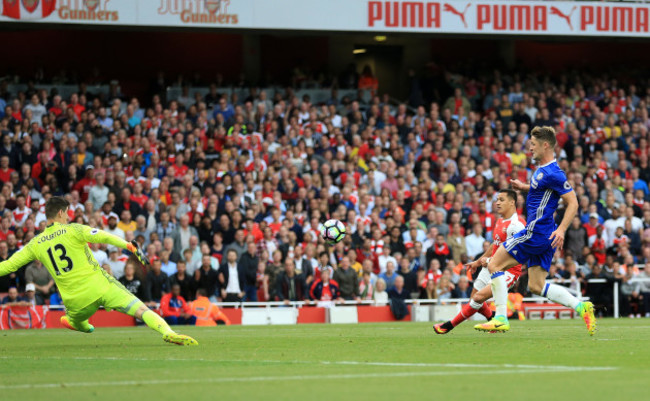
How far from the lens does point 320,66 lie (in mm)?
33469

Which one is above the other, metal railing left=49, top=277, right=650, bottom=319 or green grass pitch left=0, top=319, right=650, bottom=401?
green grass pitch left=0, top=319, right=650, bottom=401

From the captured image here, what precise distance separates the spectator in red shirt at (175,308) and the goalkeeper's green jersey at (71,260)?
9.48 m

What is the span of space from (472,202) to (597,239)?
9.63ft

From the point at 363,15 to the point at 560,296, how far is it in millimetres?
17814

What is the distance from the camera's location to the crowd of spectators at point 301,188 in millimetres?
23109

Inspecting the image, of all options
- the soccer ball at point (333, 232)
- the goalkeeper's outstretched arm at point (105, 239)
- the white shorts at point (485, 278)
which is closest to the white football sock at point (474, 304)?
the white shorts at point (485, 278)

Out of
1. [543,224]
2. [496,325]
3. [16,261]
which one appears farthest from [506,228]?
[16,261]

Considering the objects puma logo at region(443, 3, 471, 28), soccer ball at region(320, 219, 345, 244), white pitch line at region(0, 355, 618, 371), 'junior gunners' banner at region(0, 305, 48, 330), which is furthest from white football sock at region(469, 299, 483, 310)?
puma logo at region(443, 3, 471, 28)

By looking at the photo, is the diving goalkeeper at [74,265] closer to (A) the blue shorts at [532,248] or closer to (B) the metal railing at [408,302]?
(A) the blue shorts at [532,248]

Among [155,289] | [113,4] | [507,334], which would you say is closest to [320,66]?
[113,4]

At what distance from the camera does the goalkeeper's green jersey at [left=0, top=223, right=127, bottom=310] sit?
12.0 metres

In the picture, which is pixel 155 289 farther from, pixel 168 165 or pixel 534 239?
pixel 534 239

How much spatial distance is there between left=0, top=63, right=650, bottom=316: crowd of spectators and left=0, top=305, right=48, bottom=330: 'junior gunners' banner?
0.57m

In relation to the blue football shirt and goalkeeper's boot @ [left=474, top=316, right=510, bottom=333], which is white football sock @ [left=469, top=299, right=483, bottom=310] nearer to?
goalkeeper's boot @ [left=474, top=316, right=510, bottom=333]
